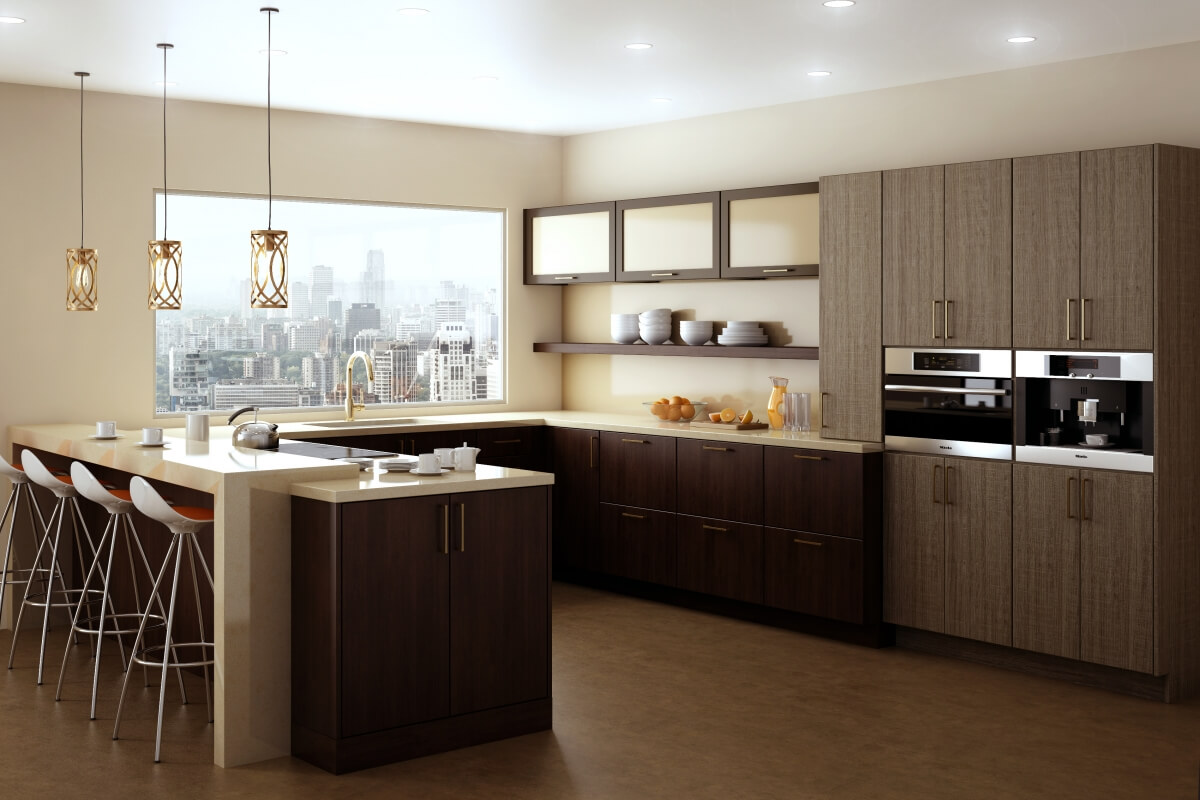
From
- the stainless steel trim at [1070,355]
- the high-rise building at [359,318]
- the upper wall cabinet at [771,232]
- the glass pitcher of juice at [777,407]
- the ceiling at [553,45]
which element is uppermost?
the ceiling at [553,45]

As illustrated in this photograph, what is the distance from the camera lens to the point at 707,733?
4.57m

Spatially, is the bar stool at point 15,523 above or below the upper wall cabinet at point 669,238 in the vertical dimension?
below

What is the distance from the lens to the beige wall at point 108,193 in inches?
245

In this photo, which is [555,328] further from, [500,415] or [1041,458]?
[1041,458]

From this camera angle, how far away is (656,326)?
7344 millimetres

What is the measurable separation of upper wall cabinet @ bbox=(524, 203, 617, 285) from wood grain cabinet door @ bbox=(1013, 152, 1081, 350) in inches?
108

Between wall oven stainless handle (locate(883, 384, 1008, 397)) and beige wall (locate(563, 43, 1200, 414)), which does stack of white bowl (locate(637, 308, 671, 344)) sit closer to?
beige wall (locate(563, 43, 1200, 414))

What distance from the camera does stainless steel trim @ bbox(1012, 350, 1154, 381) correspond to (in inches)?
193

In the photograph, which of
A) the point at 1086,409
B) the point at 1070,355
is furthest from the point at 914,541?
the point at 1070,355

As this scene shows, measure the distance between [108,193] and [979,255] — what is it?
4.34 metres

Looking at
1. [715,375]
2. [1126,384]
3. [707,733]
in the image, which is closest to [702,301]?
[715,375]

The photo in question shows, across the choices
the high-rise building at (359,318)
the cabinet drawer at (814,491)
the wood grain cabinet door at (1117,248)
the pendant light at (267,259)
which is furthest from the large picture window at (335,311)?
A: the wood grain cabinet door at (1117,248)

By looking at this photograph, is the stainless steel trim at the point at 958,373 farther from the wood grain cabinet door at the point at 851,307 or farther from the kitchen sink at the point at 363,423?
the kitchen sink at the point at 363,423

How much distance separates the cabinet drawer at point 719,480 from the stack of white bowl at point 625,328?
44.4 inches
